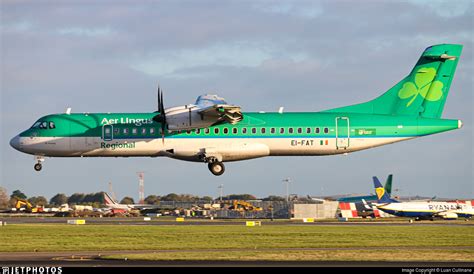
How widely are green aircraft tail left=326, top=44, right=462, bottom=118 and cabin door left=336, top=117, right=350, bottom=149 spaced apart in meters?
1.96

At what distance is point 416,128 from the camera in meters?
50.5

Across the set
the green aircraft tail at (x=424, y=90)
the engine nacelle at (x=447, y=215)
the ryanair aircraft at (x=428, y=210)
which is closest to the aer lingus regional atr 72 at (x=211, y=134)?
the green aircraft tail at (x=424, y=90)

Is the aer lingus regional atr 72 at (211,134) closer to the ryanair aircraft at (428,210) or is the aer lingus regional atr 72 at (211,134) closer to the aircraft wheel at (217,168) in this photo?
the aircraft wheel at (217,168)

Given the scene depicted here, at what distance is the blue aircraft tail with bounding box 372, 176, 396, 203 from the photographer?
83.8 m

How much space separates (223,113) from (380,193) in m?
44.2

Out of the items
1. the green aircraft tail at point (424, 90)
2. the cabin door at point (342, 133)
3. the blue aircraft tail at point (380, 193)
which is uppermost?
the green aircraft tail at point (424, 90)

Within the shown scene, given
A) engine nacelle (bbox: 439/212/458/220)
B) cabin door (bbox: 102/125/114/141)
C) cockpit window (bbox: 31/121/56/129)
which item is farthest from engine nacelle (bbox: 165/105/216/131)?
engine nacelle (bbox: 439/212/458/220)

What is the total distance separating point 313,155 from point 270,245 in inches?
571

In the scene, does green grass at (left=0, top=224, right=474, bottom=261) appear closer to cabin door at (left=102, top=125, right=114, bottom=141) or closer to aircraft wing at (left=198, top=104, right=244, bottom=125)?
cabin door at (left=102, top=125, right=114, bottom=141)

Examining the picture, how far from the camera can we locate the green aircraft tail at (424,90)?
52.2 meters

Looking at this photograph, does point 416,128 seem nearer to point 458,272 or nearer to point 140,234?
point 140,234

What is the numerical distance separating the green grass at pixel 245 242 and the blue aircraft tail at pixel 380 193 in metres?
33.7

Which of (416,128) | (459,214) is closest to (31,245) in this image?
(416,128)

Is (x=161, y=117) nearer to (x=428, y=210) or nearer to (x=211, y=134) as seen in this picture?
(x=211, y=134)
